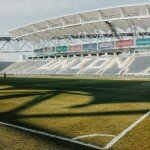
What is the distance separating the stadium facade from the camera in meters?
67.9

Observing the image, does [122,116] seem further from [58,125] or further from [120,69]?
[120,69]

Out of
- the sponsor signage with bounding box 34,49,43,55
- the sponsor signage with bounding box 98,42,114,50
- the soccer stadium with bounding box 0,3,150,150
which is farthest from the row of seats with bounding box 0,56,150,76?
the sponsor signage with bounding box 34,49,43,55

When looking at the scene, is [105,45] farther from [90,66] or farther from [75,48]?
[75,48]

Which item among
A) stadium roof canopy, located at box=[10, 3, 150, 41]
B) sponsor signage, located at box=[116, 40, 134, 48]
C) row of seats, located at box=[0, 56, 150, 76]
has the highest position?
stadium roof canopy, located at box=[10, 3, 150, 41]

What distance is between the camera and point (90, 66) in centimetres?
7425

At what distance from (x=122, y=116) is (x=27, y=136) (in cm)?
378

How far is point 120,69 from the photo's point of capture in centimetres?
6506

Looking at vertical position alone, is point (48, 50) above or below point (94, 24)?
below

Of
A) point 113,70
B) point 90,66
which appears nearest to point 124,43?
point 90,66

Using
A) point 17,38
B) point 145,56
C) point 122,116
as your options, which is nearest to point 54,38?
point 17,38

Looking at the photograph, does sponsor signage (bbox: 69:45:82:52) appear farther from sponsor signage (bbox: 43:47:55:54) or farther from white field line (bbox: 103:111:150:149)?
white field line (bbox: 103:111:150:149)

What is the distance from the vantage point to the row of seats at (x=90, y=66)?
2542 inches

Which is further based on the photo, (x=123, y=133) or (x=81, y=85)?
(x=81, y=85)

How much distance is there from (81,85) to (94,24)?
50041 mm
